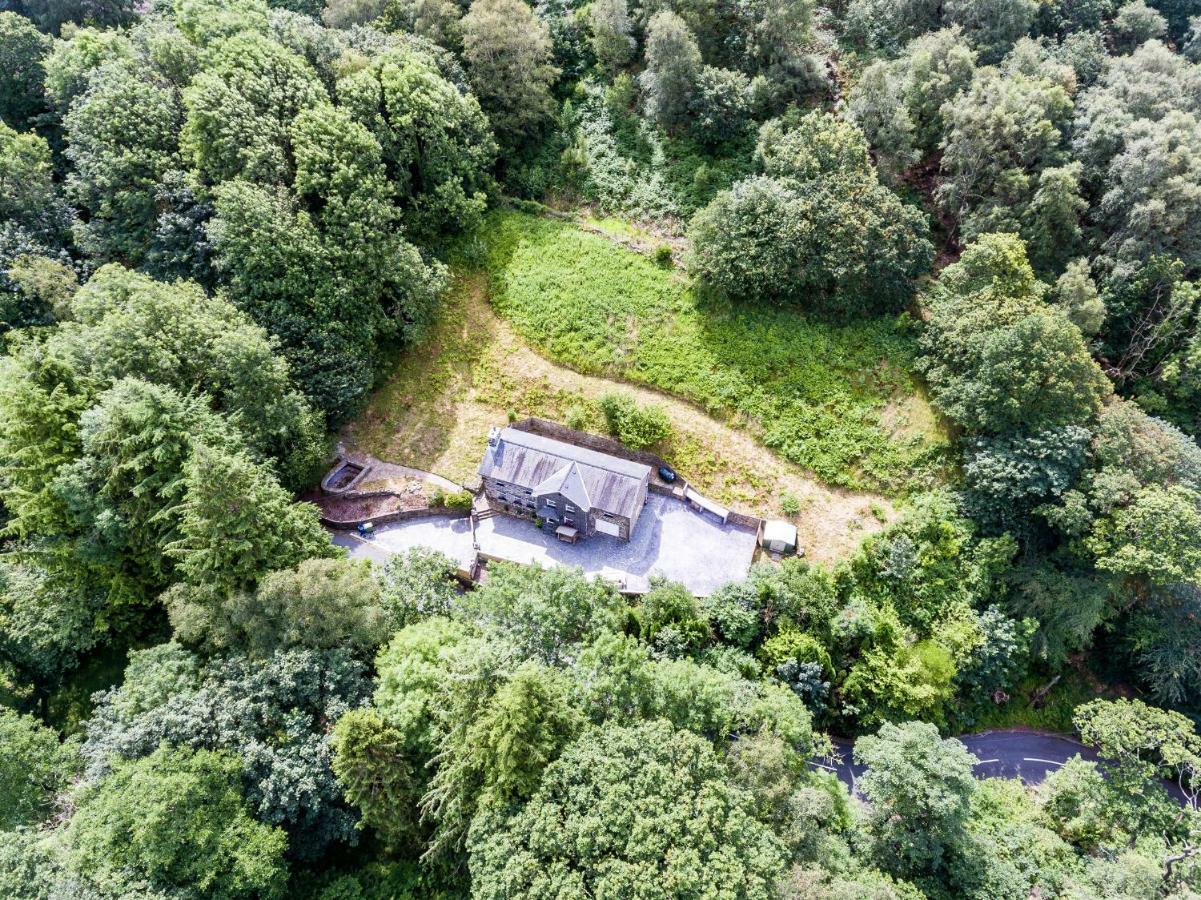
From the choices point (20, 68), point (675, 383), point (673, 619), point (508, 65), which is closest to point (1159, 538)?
point (673, 619)

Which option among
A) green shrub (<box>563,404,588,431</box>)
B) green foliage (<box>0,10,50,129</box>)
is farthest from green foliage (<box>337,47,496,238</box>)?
green foliage (<box>0,10,50,129</box>)

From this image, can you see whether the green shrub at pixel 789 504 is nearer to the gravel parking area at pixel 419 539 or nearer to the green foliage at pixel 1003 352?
the green foliage at pixel 1003 352

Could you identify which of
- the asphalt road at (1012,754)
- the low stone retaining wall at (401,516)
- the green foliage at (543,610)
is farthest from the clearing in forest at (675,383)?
the green foliage at (543,610)

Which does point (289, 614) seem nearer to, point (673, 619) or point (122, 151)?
point (673, 619)

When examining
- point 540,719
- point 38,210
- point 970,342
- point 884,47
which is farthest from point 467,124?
point 540,719

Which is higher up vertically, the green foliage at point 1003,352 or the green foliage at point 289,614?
the green foliage at point 1003,352

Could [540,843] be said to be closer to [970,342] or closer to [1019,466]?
[1019,466]
